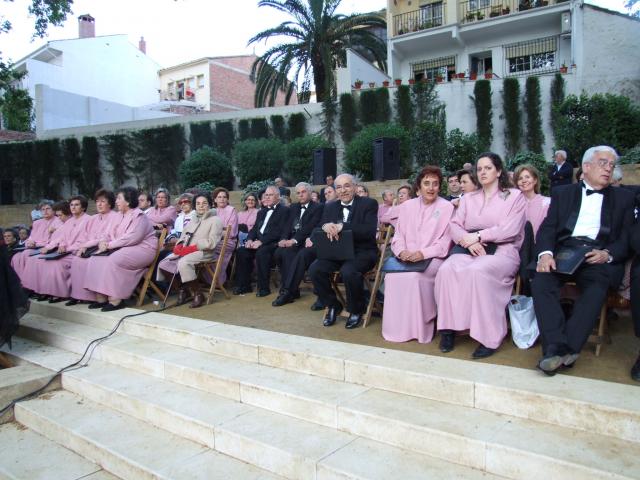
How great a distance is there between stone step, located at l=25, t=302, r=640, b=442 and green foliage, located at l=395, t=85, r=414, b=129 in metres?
14.9

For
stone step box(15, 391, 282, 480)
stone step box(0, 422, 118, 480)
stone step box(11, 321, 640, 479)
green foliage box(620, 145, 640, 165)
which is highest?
green foliage box(620, 145, 640, 165)

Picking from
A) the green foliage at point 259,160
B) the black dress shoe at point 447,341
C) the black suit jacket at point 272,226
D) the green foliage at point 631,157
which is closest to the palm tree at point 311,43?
the green foliage at point 259,160

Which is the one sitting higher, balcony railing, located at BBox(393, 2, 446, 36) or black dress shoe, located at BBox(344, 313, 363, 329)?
balcony railing, located at BBox(393, 2, 446, 36)

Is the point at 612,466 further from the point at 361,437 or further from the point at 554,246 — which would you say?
the point at 554,246

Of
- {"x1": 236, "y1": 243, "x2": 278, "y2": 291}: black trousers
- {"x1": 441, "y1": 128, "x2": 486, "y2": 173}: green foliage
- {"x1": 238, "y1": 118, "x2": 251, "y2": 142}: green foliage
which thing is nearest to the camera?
{"x1": 236, "y1": 243, "x2": 278, "y2": 291}: black trousers

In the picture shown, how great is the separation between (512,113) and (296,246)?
13.6 m

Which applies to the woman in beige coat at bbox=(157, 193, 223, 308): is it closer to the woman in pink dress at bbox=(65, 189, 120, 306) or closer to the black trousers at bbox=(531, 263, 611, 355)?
the woman in pink dress at bbox=(65, 189, 120, 306)

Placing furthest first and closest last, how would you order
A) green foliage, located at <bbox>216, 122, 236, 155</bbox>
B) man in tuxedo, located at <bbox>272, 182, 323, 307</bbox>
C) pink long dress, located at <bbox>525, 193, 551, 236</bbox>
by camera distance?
green foliage, located at <bbox>216, 122, 236, 155</bbox> → man in tuxedo, located at <bbox>272, 182, 323, 307</bbox> → pink long dress, located at <bbox>525, 193, 551, 236</bbox>

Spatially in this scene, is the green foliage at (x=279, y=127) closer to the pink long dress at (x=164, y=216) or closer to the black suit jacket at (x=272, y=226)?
the pink long dress at (x=164, y=216)

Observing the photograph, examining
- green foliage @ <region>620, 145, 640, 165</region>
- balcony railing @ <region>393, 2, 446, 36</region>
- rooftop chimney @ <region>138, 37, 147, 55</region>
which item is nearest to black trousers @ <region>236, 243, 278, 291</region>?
green foliage @ <region>620, 145, 640, 165</region>

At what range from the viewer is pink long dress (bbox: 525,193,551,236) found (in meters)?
4.94

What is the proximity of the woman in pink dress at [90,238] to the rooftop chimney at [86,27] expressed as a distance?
3260 cm

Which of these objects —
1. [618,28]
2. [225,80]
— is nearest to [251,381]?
[618,28]

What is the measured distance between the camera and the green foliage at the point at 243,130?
2069 cm
